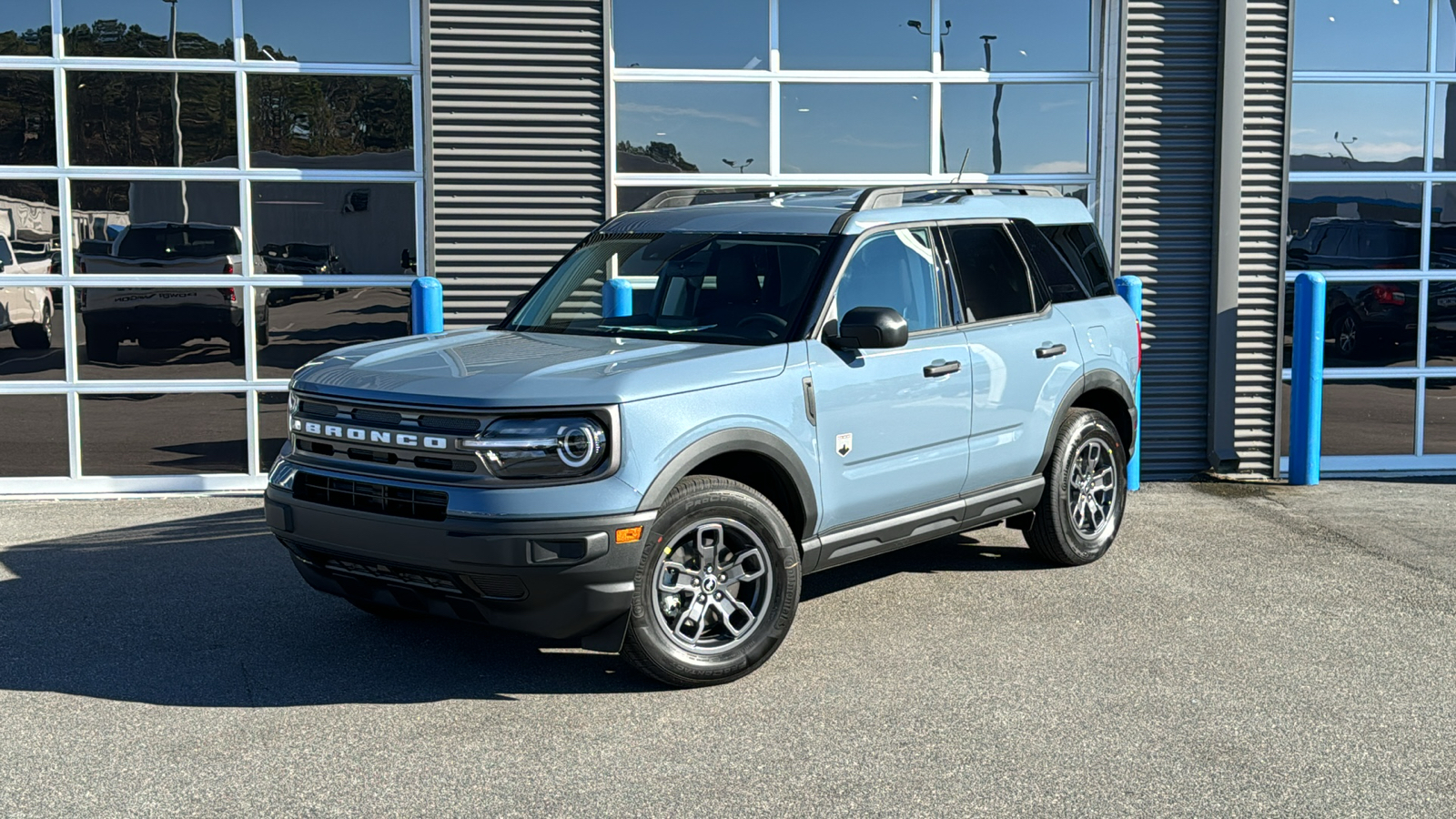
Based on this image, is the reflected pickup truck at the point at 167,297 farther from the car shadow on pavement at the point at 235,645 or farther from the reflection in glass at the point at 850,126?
the reflection in glass at the point at 850,126

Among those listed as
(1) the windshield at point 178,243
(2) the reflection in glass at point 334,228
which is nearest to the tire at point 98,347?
(1) the windshield at point 178,243

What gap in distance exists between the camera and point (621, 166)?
10102mm

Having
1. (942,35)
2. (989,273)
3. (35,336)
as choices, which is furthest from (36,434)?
(942,35)

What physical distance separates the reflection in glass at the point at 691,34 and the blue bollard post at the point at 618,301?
13.1 ft

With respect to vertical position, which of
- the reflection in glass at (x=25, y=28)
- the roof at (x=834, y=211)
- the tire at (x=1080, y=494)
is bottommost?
the tire at (x=1080, y=494)

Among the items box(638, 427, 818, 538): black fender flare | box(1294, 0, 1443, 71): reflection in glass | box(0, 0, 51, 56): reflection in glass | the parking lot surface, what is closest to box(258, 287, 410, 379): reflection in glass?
box(0, 0, 51, 56): reflection in glass

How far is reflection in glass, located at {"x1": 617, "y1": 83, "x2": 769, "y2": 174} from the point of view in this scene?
33.3ft

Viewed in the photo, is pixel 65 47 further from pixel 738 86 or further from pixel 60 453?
pixel 738 86

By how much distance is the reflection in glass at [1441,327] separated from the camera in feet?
35.3

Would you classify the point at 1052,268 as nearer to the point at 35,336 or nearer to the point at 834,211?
the point at 834,211

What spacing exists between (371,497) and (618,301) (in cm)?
164

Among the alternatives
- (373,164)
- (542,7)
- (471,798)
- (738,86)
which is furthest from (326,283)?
(471,798)

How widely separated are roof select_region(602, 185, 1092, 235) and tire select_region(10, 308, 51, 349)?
16.0ft

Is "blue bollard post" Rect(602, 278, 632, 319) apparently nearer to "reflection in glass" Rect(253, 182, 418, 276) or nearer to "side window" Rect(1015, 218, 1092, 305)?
"side window" Rect(1015, 218, 1092, 305)
